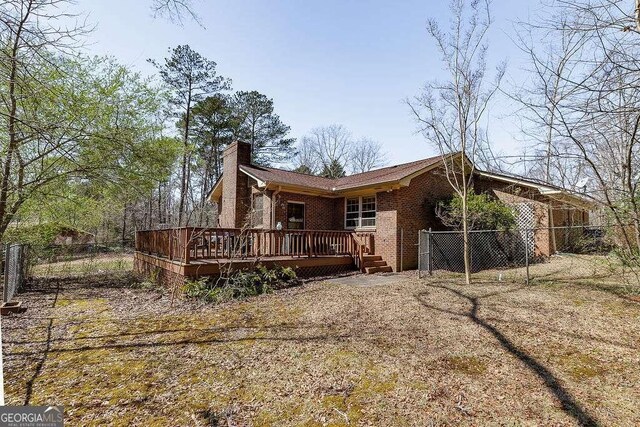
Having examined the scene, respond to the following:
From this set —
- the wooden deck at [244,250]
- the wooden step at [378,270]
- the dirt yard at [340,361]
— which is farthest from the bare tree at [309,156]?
the dirt yard at [340,361]

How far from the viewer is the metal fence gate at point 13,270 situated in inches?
248

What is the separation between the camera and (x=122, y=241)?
26.2 m

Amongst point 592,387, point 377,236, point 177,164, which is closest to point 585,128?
point 592,387

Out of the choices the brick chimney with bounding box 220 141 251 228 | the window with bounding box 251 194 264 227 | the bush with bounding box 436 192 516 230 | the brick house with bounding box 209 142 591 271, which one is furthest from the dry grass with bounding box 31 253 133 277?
the bush with bounding box 436 192 516 230

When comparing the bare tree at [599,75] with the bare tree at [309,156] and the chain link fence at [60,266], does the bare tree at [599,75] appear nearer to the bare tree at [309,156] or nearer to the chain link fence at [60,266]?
the chain link fence at [60,266]

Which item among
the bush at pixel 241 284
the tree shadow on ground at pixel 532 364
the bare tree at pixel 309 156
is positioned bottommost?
the tree shadow on ground at pixel 532 364

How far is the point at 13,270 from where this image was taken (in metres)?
7.35

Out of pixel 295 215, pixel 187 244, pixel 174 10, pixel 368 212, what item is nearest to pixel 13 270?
pixel 187 244

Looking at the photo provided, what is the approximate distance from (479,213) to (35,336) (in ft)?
38.6

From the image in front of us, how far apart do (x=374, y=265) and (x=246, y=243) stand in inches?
186

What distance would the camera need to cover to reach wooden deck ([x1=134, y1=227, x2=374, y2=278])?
309 inches

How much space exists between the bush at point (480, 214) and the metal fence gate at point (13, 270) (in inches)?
467

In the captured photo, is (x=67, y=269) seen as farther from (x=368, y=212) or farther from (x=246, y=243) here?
(x=368, y=212)

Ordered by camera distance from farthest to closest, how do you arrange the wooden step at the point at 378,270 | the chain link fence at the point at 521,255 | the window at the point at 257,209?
the window at the point at 257,209 < the wooden step at the point at 378,270 < the chain link fence at the point at 521,255
